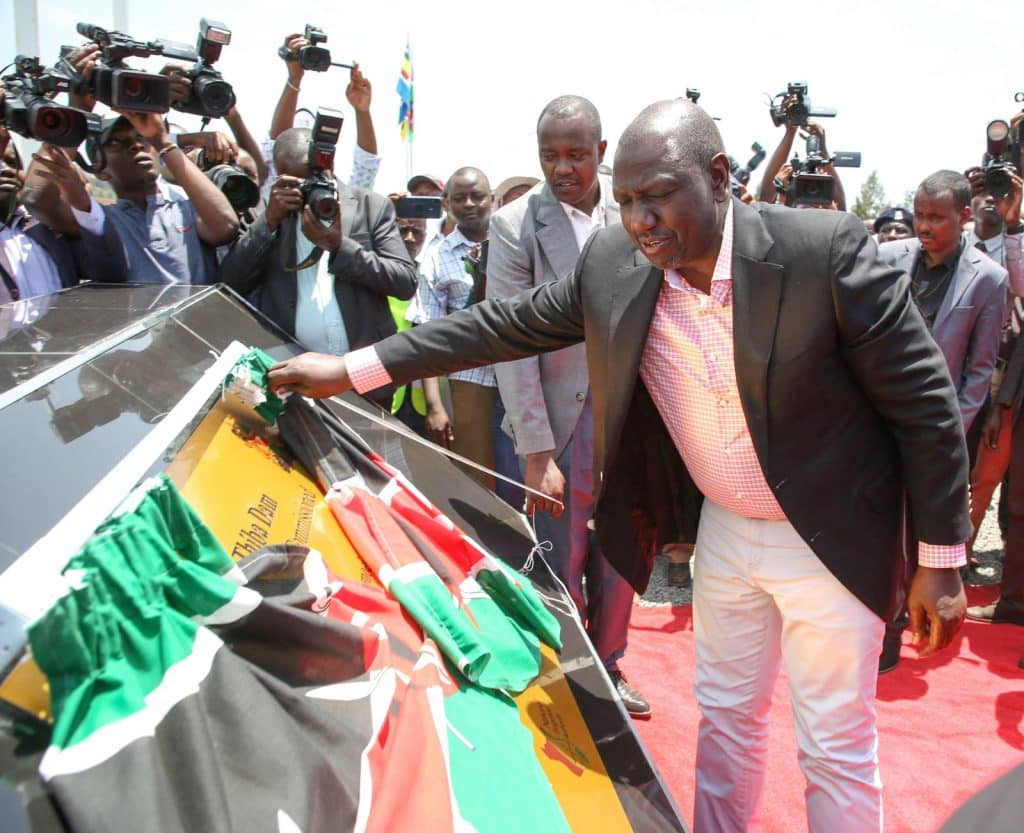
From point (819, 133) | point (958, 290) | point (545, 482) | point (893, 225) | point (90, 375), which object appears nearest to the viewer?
point (90, 375)

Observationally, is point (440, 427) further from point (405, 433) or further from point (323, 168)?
point (323, 168)

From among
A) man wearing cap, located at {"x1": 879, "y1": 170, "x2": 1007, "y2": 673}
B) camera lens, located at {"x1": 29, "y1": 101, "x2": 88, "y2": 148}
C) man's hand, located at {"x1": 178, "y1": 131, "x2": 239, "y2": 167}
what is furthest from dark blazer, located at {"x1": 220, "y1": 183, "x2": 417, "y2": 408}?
man wearing cap, located at {"x1": 879, "y1": 170, "x2": 1007, "y2": 673}

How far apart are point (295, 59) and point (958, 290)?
308 centimetres

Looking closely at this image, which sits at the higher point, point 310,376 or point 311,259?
point 311,259

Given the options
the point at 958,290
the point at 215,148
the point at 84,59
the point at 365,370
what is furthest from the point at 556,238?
the point at 958,290

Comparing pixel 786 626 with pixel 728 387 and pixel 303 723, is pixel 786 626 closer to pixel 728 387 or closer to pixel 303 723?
pixel 728 387

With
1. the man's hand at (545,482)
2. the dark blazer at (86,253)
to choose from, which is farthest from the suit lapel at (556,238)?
the dark blazer at (86,253)

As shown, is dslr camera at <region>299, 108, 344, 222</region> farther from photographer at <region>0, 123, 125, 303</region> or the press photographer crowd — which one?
photographer at <region>0, 123, 125, 303</region>

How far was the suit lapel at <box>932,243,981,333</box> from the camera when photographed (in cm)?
388

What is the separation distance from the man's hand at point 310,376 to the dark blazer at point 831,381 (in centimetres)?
63

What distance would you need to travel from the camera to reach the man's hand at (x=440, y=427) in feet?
12.4

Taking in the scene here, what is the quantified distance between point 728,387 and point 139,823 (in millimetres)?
1368

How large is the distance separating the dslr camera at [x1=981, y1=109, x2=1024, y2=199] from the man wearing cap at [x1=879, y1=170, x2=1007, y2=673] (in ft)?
0.81

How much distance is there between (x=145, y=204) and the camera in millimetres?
3137
